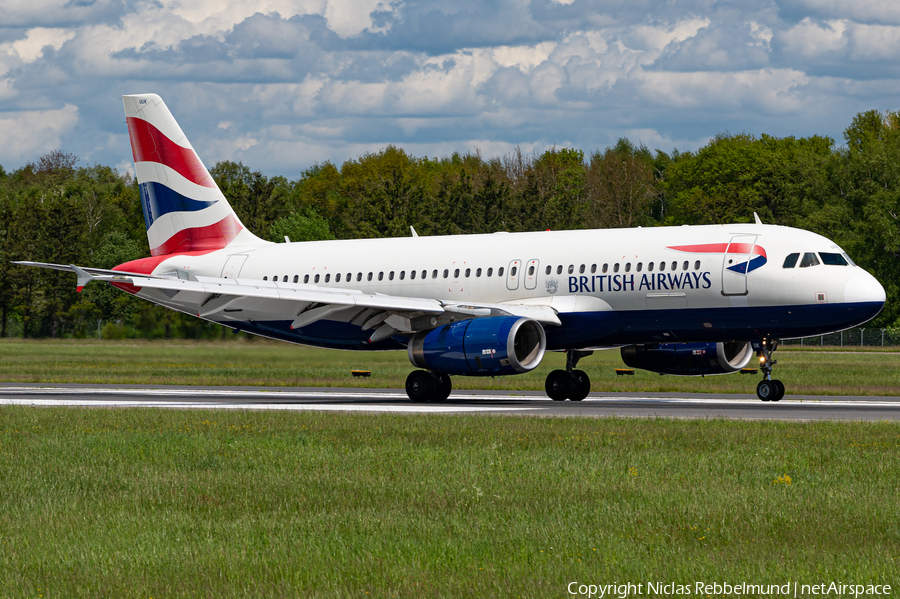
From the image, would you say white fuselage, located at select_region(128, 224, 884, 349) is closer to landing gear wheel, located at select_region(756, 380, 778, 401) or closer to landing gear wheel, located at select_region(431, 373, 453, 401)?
landing gear wheel, located at select_region(756, 380, 778, 401)

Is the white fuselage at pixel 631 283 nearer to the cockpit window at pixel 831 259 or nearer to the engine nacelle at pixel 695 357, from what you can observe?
Answer: the cockpit window at pixel 831 259

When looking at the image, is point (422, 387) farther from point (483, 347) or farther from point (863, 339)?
point (863, 339)

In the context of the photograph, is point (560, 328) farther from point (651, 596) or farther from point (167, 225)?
point (651, 596)

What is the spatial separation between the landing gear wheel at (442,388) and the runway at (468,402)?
0.33m

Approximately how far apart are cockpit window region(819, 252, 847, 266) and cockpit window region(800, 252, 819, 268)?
18cm

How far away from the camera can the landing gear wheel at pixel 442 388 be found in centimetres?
2927

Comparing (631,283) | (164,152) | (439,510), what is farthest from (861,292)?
(164,152)

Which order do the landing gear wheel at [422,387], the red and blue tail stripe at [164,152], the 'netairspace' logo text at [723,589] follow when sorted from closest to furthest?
the 'netairspace' logo text at [723,589]
the landing gear wheel at [422,387]
the red and blue tail stripe at [164,152]

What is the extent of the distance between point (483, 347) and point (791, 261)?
730 centimetres

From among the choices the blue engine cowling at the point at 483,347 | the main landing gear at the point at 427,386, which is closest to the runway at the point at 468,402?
the main landing gear at the point at 427,386

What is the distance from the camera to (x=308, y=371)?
47.4 m

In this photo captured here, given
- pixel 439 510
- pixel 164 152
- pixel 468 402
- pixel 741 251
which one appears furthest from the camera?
pixel 164 152

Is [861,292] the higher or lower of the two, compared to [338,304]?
higher

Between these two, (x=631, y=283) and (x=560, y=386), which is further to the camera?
(x=560, y=386)
